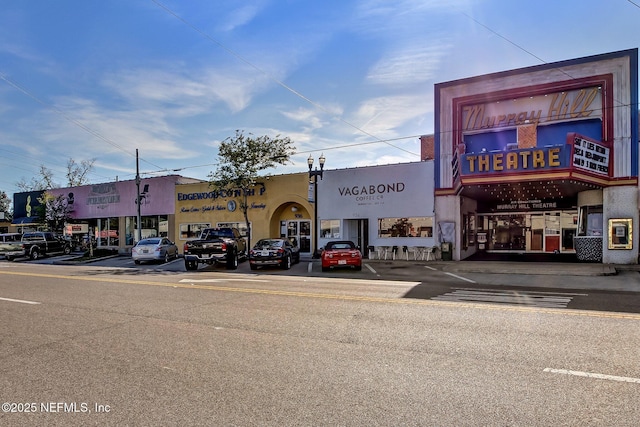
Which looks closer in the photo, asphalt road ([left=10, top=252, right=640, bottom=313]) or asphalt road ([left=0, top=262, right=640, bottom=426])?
asphalt road ([left=0, top=262, right=640, bottom=426])

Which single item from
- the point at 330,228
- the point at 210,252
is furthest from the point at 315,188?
the point at 210,252

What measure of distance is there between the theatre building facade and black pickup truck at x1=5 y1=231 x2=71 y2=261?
28.2 m

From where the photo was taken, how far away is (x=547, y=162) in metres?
17.4

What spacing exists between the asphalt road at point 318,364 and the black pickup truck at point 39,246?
83.7ft

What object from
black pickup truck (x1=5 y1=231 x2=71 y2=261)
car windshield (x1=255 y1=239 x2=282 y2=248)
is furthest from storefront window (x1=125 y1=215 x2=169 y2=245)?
car windshield (x1=255 y1=239 x2=282 y2=248)

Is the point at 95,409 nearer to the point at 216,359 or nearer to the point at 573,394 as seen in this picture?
the point at 216,359

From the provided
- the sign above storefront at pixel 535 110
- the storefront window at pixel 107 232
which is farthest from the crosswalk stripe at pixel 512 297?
the storefront window at pixel 107 232

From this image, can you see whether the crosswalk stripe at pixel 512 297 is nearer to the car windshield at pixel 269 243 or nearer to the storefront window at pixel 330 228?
the car windshield at pixel 269 243

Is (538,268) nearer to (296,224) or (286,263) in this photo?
(286,263)

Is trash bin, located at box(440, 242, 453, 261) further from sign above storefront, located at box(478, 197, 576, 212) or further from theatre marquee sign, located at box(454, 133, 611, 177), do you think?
sign above storefront, located at box(478, 197, 576, 212)

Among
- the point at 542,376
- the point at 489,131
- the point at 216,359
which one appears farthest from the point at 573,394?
the point at 489,131

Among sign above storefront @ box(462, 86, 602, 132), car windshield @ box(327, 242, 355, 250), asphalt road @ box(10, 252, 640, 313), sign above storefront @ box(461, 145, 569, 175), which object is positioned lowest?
asphalt road @ box(10, 252, 640, 313)

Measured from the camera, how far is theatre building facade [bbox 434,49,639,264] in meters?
A: 18.3

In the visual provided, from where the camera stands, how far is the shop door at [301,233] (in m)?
28.5
